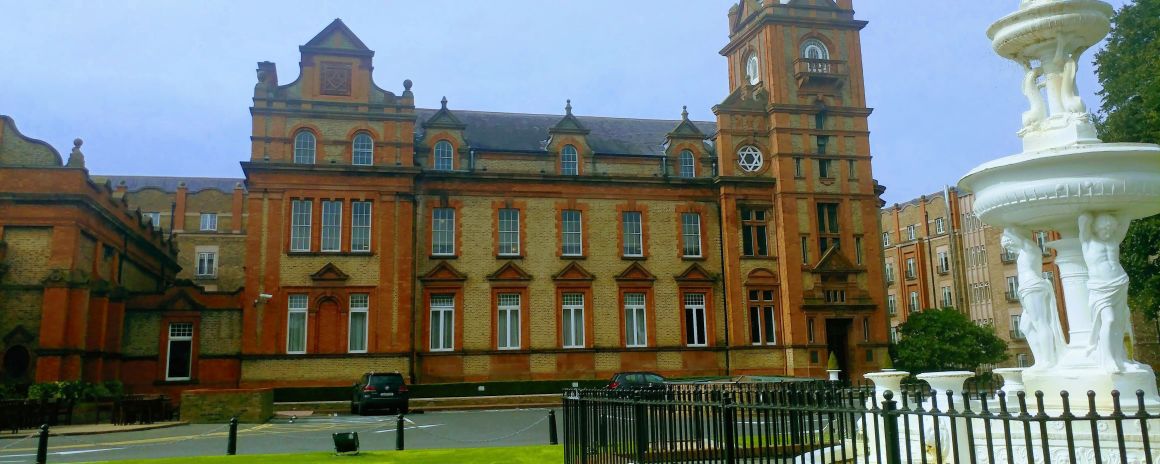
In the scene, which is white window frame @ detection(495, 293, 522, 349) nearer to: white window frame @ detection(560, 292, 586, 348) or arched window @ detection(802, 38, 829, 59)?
white window frame @ detection(560, 292, 586, 348)

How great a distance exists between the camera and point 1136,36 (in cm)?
2873

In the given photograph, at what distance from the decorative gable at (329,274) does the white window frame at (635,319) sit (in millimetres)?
11733

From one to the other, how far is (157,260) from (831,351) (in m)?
31.5

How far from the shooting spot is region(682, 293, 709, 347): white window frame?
36.9 meters

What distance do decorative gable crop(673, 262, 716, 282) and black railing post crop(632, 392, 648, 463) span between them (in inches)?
1086

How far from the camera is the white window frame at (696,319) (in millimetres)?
36938

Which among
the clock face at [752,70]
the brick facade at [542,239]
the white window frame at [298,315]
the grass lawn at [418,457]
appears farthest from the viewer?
the clock face at [752,70]

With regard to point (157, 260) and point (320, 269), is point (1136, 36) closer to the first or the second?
point (320, 269)

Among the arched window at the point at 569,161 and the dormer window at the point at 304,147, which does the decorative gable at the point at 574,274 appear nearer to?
the arched window at the point at 569,161

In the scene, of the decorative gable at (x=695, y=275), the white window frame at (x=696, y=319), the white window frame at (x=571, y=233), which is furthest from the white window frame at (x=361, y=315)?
the white window frame at (x=696, y=319)

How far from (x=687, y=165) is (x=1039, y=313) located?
29249mm

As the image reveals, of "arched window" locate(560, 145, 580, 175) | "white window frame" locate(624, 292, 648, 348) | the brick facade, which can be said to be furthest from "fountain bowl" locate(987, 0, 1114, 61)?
"arched window" locate(560, 145, 580, 175)

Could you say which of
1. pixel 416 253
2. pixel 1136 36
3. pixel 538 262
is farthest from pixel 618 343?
pixel 1136 36

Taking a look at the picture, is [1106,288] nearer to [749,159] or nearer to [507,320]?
[507,320]
